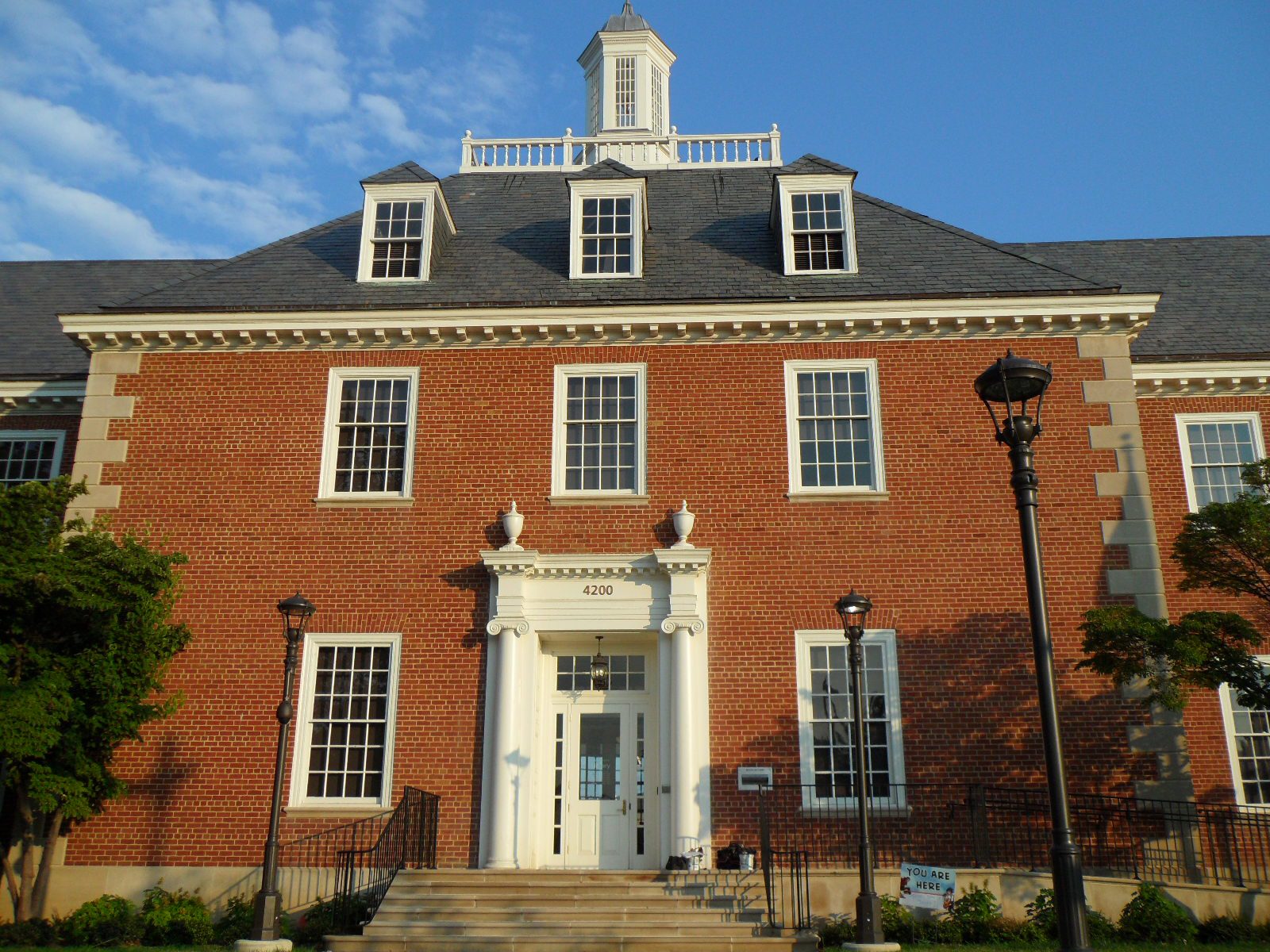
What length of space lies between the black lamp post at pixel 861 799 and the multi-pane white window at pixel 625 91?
1615cm

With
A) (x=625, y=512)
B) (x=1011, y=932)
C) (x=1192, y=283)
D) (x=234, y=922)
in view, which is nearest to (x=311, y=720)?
(x=234, y=922)

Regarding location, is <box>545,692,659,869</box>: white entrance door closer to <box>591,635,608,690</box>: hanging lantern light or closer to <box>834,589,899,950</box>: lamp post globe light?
<box>591,635,608,690</box>: hanging lantern light

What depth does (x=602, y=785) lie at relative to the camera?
15.6 m

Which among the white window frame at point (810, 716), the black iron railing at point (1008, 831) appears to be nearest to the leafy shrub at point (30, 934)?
the black iron railing at point (1008, 831)

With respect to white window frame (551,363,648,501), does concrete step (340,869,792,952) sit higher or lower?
lower

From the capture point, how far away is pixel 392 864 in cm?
1391

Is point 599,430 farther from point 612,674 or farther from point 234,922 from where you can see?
point 234,922

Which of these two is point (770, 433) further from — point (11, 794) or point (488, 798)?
point (11, 794)

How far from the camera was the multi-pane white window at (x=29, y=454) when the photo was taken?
61.2 feet

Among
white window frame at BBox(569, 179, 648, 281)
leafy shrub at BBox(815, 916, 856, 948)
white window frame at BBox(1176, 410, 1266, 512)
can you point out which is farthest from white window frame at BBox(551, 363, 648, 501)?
white window frame at BBox(1176, 410, 1266, 512)

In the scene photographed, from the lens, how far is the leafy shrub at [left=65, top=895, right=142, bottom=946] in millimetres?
13648

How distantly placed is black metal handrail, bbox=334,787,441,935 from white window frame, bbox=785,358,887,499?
681 centimetres

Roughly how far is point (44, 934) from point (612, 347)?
36.1 feet

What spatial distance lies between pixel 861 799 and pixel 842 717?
256 centimetres
